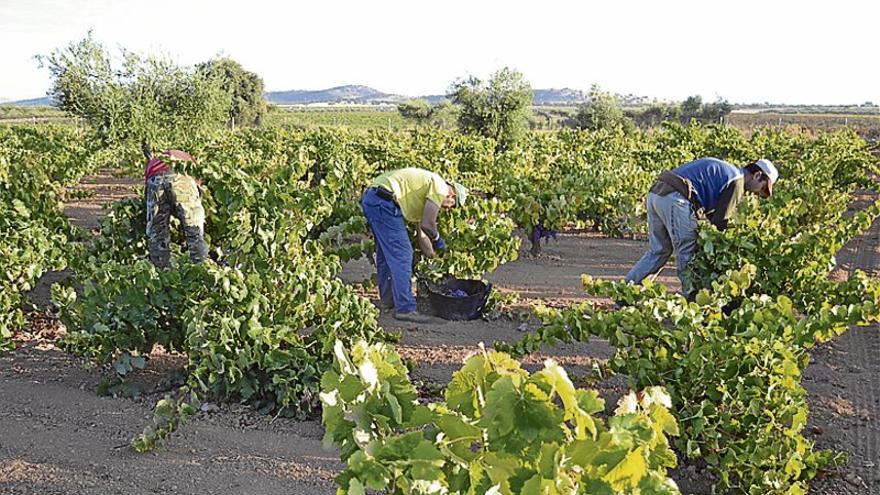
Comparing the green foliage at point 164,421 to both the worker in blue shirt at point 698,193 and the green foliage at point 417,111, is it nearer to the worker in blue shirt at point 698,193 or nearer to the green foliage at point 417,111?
the worker in blue shirt at point 698,193

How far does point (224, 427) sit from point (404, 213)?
254cm

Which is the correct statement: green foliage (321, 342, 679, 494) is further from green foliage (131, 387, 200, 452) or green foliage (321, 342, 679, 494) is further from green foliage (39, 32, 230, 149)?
green foliage (39, 32, 230, 149)

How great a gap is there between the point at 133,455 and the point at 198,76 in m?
15.5

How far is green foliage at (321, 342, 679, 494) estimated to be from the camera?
74.4 inches

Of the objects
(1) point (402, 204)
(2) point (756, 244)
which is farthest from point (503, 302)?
(2) point (756, 244)

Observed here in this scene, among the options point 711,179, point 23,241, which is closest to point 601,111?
point 711,179

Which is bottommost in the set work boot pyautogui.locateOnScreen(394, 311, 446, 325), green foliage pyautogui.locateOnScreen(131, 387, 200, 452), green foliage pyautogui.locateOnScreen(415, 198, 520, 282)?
work boot pyautogui.locateOnScreen(394, 311, 446, 325)

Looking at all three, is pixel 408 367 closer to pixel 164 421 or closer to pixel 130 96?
pixel 164 421

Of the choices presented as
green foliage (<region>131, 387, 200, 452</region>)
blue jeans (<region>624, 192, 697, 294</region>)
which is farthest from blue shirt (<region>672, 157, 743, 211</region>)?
green foliage (<region>131, 387, 200, 452</region>)

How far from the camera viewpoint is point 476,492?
2.06 metres

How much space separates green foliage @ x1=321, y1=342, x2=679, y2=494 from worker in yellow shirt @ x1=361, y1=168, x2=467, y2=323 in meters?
4.20

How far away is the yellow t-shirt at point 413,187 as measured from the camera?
6363 millimetres

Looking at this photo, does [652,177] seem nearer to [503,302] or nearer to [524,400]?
[503,302]

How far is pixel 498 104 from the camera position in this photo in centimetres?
2727
